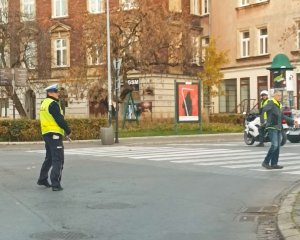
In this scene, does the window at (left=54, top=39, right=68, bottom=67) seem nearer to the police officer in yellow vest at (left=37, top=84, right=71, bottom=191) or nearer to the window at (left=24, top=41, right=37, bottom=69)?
the window at (left=24, top=41, right=37, bottom=69)

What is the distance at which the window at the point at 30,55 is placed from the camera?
119 feet

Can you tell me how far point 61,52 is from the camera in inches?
1928

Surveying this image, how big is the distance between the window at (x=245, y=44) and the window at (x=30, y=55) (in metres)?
16.6

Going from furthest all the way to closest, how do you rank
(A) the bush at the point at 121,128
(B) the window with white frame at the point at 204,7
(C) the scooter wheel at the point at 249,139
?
1. (B) the window with white frame at the point at 204,7
2. (A) the bush at the point at 121,128
3. (C) the scooter wheel at the point at 249,139

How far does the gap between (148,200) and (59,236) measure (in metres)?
2.93

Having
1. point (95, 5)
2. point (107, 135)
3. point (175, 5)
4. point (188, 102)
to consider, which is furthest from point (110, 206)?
point (95, 5)

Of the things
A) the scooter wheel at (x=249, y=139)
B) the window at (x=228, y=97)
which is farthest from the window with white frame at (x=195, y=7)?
the scooter wheel at (x=249, y=139)

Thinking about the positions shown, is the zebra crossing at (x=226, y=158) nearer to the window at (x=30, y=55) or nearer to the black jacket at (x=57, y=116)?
the black jacket at (x=57, y=116)

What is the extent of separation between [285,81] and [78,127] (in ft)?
56.6

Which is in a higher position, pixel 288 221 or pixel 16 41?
pixel 16 41

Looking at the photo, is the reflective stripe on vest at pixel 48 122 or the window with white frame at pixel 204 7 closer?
the reflective stripe on vest at pixel 48 122

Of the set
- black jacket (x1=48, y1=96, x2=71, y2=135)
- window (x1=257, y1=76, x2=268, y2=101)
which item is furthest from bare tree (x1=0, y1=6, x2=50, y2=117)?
black jacket (x1=48, y1=96, x2=71, y2=135)

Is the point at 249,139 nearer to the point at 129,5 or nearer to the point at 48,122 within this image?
the point at 48,122

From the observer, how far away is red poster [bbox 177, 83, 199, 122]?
33344mm
